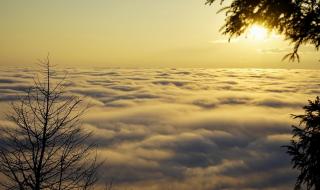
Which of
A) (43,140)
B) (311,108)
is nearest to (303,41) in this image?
(311,108)

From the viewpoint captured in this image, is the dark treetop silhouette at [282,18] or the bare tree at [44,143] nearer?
the dark treetop silhouette at [282,18]

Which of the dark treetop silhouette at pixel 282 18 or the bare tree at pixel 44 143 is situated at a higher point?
the dark treetop silhouette at pixel 282 18

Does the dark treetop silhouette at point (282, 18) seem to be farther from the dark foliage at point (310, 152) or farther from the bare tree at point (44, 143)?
the bare tree at point (44, 143)

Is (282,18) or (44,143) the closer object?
(282,18)

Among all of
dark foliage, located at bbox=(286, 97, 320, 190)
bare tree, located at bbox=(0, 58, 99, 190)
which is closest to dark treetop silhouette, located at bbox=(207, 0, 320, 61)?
dark foliage, located at bbox=(286, 97, 320, 190)

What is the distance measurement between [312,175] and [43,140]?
6.63 m

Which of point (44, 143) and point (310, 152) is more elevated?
point (310, 152)

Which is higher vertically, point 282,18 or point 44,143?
point 282,18

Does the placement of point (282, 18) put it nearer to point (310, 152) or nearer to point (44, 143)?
point (310, 152)

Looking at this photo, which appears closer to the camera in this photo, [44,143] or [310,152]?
[310,152]

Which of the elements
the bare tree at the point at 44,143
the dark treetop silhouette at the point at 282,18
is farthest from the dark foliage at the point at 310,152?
the bare tree at the point at 44,143

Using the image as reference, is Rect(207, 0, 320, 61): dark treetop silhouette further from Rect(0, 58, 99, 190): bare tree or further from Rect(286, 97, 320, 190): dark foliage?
Rect(0, 58, 99, 190): bare tree

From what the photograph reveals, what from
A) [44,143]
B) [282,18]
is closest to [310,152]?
[282,18]

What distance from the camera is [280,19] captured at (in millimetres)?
8367
